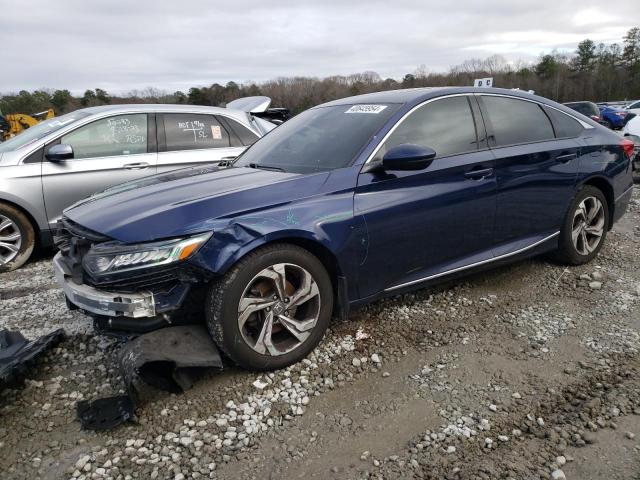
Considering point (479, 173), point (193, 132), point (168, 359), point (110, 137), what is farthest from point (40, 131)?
point (479, 173)

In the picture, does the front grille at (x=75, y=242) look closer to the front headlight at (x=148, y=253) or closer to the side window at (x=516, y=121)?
the front headlight at (x=148, y=253)

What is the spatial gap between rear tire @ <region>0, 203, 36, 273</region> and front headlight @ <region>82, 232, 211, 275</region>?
3.15 m

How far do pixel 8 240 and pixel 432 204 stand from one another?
4.34 m

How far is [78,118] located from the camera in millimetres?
5543

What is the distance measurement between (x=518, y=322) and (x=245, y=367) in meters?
1.98

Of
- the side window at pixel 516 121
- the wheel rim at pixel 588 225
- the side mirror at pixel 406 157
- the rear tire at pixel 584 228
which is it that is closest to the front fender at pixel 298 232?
the side mirror at pixel 406 157

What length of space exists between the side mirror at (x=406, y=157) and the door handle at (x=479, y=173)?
1.78 feet

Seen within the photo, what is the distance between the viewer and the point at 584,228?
4.54 metres

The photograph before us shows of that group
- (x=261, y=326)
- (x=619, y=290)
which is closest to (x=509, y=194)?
(x=619, y=290)

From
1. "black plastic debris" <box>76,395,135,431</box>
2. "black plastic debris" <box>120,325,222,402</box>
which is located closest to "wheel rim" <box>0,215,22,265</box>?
"black plastic debris" <box>76,395,135,431</box>

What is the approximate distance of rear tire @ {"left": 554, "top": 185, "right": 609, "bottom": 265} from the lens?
173 inches

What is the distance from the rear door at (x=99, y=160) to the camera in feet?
17.3

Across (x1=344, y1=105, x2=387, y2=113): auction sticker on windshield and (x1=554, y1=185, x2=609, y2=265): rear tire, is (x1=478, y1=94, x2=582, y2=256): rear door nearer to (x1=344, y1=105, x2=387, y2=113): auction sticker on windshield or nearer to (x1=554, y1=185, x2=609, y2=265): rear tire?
(x1=554, y1=185, x2=609, y2=265): rear tire

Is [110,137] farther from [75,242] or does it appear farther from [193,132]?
[75,242]
